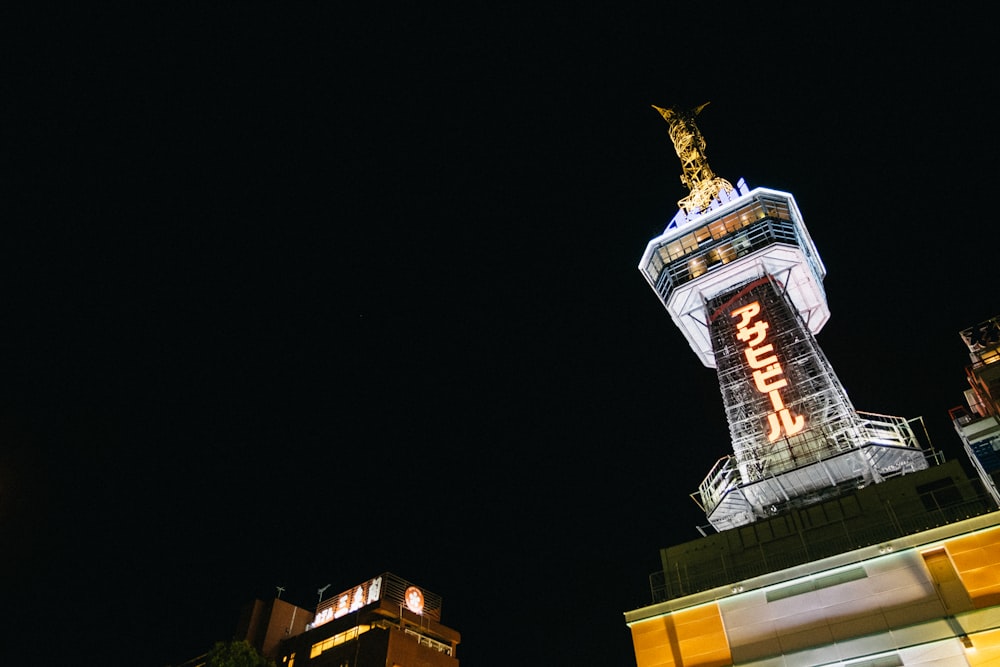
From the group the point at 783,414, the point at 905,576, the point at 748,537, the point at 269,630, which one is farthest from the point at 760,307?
the point at 269,630

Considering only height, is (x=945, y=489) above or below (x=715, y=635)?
above

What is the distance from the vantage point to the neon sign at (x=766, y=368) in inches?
1320

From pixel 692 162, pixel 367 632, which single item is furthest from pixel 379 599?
pixel 692 162

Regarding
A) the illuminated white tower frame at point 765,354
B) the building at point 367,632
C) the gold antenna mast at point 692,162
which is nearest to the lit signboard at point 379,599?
the building at point 367,632

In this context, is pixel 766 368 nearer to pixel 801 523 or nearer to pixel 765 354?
pixel 765 354

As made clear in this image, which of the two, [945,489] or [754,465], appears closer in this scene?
[945,489]

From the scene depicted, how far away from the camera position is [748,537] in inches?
1086

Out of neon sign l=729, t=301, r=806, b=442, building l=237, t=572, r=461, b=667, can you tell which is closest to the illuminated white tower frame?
neon sign l=729, t=301, r=806, b=442

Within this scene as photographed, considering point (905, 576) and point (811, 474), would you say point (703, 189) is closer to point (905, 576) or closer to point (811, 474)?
point (811, 474)

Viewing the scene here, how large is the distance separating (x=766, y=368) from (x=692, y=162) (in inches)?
1006

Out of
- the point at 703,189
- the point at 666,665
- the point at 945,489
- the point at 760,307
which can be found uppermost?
the point at 703,189

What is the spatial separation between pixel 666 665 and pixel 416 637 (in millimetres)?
33122

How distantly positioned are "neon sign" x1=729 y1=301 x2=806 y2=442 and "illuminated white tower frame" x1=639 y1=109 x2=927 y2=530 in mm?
59

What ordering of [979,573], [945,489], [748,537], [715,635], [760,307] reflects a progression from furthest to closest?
[760,307]
[748,537]
[945,489]
[715,635]
[979,573]
